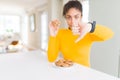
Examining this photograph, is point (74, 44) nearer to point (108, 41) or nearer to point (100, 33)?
point (100, 33)

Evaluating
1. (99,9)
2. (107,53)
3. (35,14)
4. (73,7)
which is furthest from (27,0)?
(73,7)

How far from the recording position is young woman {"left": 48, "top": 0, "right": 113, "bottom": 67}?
1.06m

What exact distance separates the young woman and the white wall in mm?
1210

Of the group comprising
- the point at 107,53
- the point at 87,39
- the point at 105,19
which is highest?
the point at 105,19

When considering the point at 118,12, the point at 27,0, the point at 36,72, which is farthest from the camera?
the point at 27,0

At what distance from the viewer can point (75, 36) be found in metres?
1.19

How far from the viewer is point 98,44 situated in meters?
2.55

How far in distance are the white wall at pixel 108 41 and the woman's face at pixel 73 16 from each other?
127 centimetres

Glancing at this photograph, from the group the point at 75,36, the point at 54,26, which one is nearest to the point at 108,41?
the point at 75,36

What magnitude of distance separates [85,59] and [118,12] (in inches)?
51.7

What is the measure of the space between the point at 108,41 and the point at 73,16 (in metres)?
1.41

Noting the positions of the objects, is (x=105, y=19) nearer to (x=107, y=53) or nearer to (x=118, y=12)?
(x=118, y=12)

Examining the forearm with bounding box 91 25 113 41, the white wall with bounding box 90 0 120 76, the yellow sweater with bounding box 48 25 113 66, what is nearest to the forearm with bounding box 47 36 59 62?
the yellow sweater with bounding box 48 25 113 66

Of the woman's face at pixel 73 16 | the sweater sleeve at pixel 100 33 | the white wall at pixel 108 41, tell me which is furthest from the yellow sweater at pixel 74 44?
the white wall at pixel 108 41
